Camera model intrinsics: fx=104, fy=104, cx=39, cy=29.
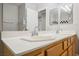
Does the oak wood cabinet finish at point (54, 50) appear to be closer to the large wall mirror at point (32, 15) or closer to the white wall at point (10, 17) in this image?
the large wall mirror at point (32, 15)

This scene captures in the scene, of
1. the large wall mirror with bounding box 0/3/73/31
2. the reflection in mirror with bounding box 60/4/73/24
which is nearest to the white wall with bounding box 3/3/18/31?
the large wall mirror with bounding box 0/3/73/31

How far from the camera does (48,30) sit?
4.12ft

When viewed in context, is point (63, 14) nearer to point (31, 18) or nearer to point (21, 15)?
point (31, 18)

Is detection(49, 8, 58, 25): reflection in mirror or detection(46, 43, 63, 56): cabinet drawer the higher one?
detection(49, 8, 58, 25): reflection in mirror

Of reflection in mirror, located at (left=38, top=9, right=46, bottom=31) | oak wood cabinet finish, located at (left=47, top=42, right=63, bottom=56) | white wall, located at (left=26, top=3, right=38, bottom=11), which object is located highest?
white wall, located at (left=26, top=3, right=38, bottom=11)

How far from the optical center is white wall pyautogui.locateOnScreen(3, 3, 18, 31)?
1146mm

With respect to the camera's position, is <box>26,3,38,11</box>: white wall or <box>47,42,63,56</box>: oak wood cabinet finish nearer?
<box>47,42,63,56</box>: oak wood cabinet finish

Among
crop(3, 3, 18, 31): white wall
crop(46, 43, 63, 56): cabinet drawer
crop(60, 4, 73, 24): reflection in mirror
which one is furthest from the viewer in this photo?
crop(60, 4, 73, 24): reflection in mirror

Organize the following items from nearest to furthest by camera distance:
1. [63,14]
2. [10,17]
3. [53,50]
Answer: [53,50] → [10,17] → [63,14]

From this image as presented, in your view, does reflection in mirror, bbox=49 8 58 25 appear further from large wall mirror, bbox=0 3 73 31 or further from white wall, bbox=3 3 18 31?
white wall, bbox=3 3 18 31

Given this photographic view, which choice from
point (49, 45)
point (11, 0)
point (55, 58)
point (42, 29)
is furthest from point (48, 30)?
point (11, 0)

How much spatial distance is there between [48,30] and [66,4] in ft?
1.25

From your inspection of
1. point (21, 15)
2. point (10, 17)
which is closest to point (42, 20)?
point (21, 15)

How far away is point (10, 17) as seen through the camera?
3.84ft
